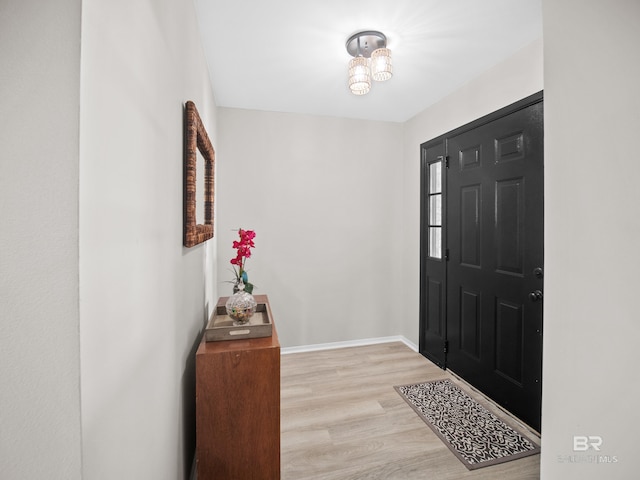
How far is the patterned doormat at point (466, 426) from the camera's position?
1.74 m

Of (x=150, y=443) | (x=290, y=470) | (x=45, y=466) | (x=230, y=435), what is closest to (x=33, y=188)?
(x=45, y=466)

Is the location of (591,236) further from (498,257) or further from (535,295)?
(498,257)

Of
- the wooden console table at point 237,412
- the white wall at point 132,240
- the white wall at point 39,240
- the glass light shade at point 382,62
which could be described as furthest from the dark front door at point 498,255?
the white wall at point 39,240

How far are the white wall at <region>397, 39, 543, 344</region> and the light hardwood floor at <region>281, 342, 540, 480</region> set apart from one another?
0.79 m

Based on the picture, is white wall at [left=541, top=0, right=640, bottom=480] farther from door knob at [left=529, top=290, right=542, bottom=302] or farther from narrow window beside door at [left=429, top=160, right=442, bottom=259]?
narrow window beside door at [left=429, top=160, right=442, bottom=259]

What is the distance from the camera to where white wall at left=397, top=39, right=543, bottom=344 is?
2.01 meters

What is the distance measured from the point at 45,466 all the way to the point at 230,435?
40.4 inches

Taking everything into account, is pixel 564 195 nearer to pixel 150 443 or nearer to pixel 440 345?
pixel 150 443

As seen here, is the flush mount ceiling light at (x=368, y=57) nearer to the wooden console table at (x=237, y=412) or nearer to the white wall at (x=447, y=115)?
the white wall at (x=447, y=115)

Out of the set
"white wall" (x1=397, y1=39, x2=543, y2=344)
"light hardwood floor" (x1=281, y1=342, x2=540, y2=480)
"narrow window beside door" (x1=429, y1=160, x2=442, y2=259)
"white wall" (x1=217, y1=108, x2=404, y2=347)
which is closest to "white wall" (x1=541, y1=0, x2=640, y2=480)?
"light hardwood floor" (x1=281, y1=342, x2=540, y2=480)

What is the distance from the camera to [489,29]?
6.03ft

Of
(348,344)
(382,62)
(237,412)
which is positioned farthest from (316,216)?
(237,412)

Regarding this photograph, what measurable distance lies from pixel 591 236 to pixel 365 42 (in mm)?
1710

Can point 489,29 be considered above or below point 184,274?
above
